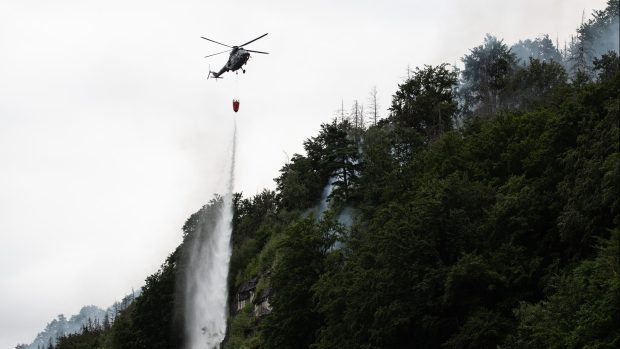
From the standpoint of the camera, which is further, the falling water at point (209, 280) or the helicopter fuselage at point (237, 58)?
the falling water at point (209, 280)

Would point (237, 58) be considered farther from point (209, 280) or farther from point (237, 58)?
point (209, 280)

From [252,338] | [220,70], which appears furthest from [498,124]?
[252,338]

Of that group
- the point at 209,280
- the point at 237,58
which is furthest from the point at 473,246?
the point at 209,280

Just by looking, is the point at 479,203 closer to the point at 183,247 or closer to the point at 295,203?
the point at 295,203

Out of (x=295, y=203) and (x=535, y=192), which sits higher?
(x=295, y=203)

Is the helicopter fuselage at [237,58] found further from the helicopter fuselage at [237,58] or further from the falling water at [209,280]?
the falling water at [209,280]

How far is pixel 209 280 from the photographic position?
324 feet

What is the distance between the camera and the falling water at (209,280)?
93312mm

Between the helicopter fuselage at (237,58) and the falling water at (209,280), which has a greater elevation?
the helicopter fuselage at (237,58)

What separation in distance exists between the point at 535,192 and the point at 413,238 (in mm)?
8046

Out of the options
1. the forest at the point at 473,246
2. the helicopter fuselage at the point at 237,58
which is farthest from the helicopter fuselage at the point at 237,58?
the forest at the point at 473,246

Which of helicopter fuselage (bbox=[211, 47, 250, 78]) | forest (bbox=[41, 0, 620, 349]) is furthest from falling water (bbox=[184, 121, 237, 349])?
helicopter fuselage (bbox=[211, 47, 250, 78])

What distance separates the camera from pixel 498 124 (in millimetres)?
63438

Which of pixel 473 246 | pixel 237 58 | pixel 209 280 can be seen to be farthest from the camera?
pixel 209 280
